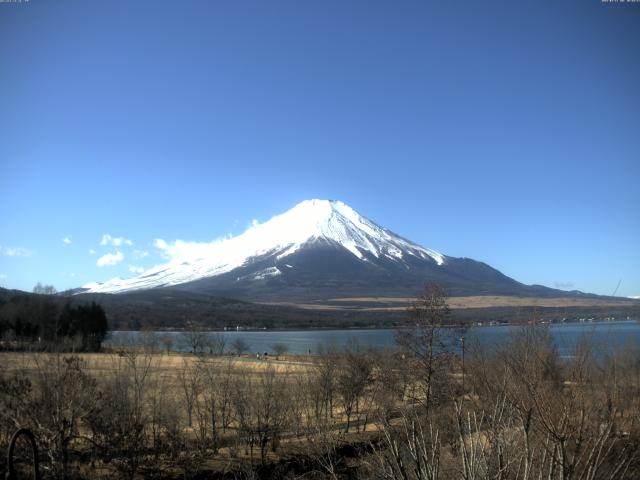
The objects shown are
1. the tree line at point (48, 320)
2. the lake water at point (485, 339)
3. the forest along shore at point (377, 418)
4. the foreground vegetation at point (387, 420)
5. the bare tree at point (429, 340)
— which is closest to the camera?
the foreground vegetation at point (387, 420)

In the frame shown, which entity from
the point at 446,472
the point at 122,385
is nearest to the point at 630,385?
the point at 446,472

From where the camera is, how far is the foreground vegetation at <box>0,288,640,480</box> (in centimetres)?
662

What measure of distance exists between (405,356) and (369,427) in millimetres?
4749

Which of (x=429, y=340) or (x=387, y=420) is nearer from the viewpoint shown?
(x=387, y=420)

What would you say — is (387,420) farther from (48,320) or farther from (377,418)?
(48,320)

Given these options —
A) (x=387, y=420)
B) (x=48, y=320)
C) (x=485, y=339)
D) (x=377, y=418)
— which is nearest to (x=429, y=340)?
(x=377, y=418)

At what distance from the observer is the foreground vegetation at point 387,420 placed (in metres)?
6.62

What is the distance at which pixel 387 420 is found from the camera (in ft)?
41.2

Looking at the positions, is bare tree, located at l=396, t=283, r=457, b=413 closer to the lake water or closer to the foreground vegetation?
the foreground vegetation

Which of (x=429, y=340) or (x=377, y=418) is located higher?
(x=429, y=340)

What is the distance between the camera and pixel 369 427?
1187 inches

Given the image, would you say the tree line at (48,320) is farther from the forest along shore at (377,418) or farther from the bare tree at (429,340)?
the bare tree at (429,340)

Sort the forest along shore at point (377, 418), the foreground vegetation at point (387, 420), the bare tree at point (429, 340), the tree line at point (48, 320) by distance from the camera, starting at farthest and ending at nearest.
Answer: the tree line at point (48, 320) → the bare tree at point (429, 340) → the forest along shore at point (377, 418) → the foreground vegetation at point (387, 420)

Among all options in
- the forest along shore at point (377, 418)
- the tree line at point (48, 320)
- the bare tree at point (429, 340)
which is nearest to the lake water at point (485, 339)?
the forest along shore at point (377, 418)
